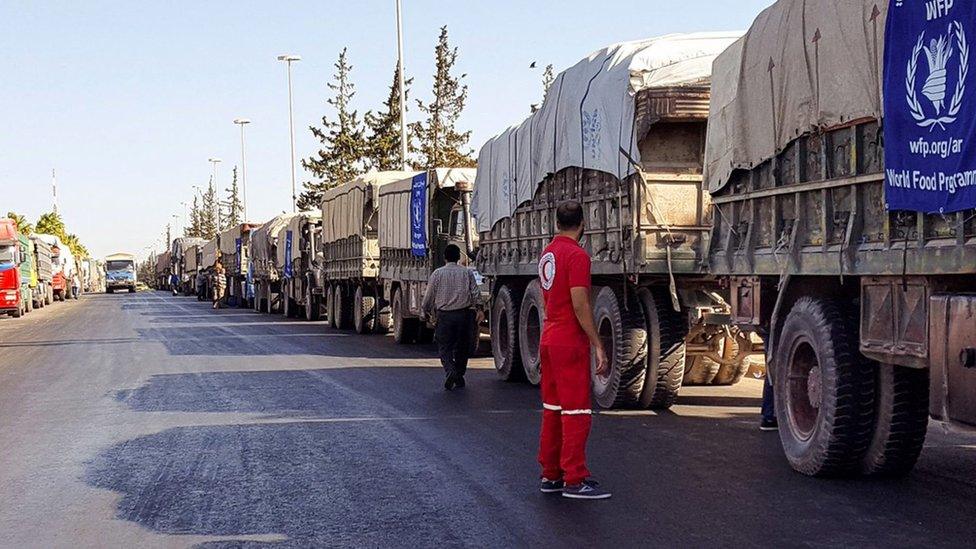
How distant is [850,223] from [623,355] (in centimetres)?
449

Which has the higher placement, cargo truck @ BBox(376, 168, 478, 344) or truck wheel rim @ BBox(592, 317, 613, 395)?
cargo truck @ BBox(376, 168, 478, 344)

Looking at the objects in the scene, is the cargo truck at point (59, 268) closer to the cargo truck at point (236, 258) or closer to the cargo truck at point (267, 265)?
the cargo truck at point (236, 258)

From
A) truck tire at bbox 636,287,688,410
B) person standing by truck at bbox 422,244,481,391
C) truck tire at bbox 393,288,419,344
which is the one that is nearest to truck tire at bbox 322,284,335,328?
truck tire at bbox 393,288,419,344

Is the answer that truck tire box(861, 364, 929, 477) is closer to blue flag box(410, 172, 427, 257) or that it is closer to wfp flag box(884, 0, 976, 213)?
wfp flag box(884, 0, 976, 213)

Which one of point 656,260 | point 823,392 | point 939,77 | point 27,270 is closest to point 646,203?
point 656,260

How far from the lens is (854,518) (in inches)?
262

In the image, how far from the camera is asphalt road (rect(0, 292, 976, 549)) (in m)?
6.49

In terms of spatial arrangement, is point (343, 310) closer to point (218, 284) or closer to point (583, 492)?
point (218, 284)

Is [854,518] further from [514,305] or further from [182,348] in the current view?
[182,348]

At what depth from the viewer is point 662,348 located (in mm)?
11484

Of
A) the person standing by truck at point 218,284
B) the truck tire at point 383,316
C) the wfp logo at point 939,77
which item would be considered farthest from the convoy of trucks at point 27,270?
the wfp logo at point 939,77

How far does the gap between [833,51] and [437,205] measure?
14.4 metres

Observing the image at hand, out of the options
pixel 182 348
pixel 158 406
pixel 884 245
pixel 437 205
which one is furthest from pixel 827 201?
pixel 182 348

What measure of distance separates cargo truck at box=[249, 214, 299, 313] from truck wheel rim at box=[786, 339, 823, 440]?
107 feet
